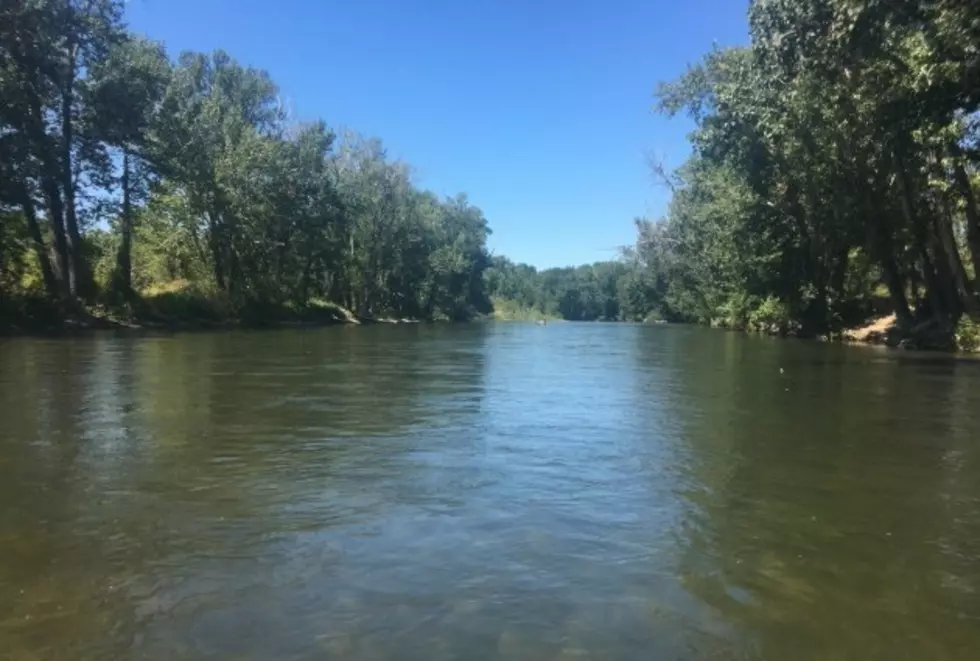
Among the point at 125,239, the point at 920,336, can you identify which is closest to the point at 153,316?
the point at 125,239

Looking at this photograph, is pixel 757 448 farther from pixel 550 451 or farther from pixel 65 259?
pixel 65 259

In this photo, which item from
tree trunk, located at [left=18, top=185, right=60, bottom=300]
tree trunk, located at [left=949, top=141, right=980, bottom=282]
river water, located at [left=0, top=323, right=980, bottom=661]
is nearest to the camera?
river water, located at [left=0, top=323, right=980, bottom=661]

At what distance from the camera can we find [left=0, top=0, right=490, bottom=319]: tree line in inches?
1438

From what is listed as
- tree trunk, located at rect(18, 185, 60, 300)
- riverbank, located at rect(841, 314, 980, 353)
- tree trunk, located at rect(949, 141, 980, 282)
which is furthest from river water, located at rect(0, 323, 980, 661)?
tree trunk, located at rect(18, 185, 60, 300)

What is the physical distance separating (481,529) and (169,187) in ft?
172

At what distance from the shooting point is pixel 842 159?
34.9 m

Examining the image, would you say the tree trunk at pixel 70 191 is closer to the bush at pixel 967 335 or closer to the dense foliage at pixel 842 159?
the dense foliage at pixel 842 159

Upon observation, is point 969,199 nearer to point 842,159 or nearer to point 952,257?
point 952,257

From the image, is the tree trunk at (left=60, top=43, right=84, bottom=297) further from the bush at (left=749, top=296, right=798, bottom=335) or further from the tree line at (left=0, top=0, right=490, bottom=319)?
the bush at (left=749, top=296, right=798, bottom=335)

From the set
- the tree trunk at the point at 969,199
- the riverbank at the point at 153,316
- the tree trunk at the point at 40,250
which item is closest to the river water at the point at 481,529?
the tree trunk at the point at 969,199

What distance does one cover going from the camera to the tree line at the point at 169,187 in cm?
3653

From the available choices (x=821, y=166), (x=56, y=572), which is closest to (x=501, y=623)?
(x=56, y=572)

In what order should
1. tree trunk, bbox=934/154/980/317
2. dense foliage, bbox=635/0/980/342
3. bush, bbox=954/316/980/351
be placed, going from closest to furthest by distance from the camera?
1. dense foliage, bbox=635/0/980/342
2. bush, bbox=954/316/980/351
3. tree trunk, bbox=934/154/980/317

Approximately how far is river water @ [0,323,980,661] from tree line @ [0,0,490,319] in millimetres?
26766
